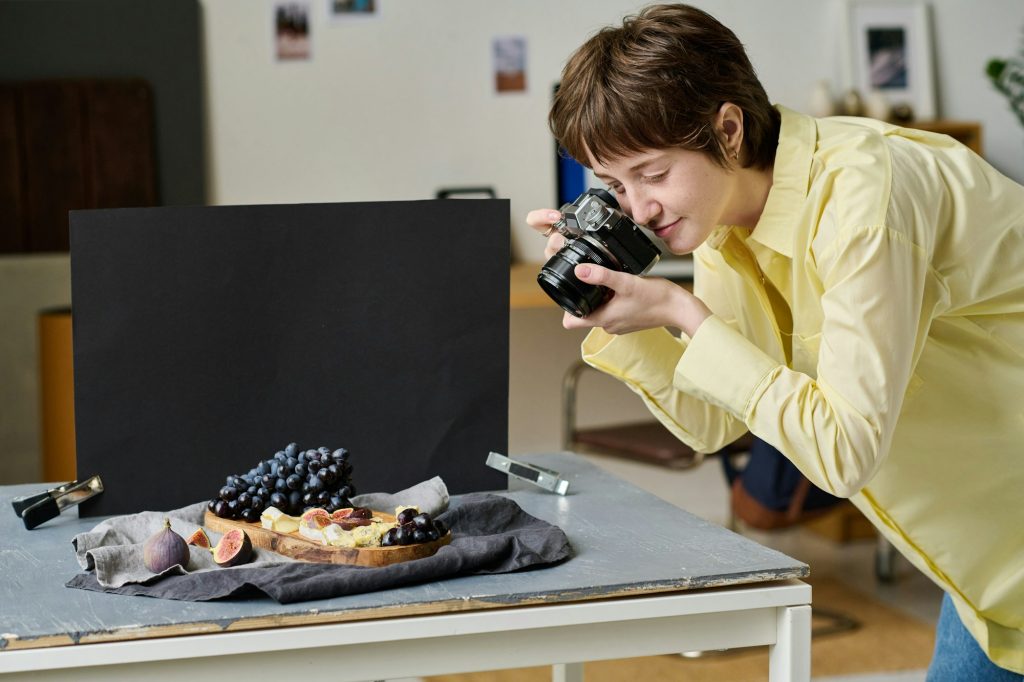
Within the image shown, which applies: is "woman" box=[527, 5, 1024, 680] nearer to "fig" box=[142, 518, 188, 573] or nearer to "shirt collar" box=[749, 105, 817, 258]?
"shirt collar" box=[749, 105, 817, 258]

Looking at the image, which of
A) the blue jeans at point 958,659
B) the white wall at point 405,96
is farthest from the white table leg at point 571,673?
the white wall at point 405,96

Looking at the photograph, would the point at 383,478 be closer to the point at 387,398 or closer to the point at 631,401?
the point at 387,398

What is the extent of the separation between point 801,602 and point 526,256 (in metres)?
2.86

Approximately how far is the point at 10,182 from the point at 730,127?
2.93 metres

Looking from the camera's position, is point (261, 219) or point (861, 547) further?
point (861, 547)

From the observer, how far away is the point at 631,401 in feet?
12.8

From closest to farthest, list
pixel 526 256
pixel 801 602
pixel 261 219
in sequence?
pixel 801 602
pixel 261 219
pixel 526 256

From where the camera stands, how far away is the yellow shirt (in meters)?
1.04

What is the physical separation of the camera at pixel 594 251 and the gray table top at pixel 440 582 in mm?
225

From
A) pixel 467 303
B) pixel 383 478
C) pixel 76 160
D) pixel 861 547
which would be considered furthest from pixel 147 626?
pixel 861 547

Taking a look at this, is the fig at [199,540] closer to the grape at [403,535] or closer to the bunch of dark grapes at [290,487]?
the bunch of dark grapes at [290,487]

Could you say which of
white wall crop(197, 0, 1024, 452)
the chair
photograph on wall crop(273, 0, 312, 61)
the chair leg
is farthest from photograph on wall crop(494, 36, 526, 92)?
the chair leg

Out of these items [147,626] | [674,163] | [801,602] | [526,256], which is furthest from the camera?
[526,256]

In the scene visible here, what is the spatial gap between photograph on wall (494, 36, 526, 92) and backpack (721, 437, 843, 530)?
5.08ft
